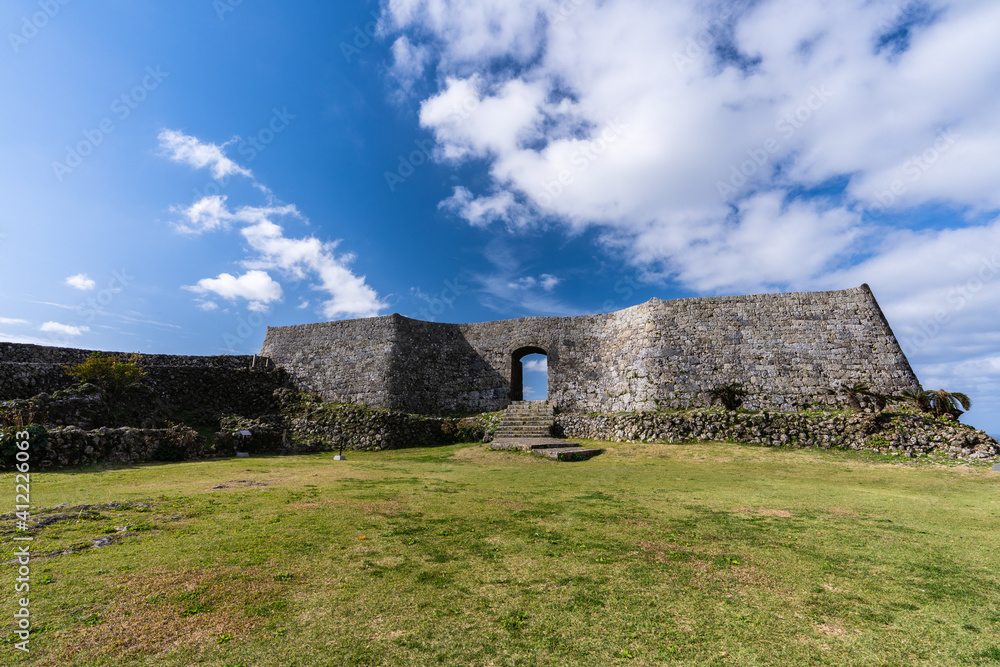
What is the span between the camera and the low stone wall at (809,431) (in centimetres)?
1139

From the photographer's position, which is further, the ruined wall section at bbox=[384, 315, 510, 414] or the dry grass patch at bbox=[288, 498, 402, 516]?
the ruined wall section at bbox=[384, 315, 510, 414]

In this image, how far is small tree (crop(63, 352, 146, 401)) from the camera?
1515 centimetres

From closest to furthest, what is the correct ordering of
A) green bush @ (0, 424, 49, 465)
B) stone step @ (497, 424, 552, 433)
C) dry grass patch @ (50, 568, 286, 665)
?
dry grass patch @ (50, 568, 286, 665), green bush @ (0, 424, 49, 465), stone step @ (497, 424, 552, 433)

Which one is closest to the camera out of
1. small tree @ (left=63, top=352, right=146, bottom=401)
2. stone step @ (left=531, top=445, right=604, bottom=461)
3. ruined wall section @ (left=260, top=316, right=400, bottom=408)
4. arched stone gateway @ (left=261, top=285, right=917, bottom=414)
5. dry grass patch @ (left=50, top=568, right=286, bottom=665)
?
dry grass patch @ (left=50, top=568, right=286, bottom=665)

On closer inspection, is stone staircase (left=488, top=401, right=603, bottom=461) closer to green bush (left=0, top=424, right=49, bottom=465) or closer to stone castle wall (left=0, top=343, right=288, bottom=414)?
green bush (left=0, top=424, right=49, bottom=465)

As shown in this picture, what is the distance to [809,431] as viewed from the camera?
13.0 meters

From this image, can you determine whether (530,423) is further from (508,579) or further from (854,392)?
(508,579)

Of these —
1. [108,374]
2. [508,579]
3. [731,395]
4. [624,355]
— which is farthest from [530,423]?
[108,374]

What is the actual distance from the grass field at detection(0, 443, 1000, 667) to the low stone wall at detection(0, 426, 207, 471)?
353cm

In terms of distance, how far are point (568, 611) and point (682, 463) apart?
366 inches

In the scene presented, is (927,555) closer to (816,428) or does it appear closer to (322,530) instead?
(322,530)

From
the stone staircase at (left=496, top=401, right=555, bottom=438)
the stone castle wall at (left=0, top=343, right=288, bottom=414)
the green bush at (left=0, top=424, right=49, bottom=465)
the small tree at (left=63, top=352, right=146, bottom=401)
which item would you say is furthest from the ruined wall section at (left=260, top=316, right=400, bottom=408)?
the green bush at (left=0, top=424, right=49, bottom=465)

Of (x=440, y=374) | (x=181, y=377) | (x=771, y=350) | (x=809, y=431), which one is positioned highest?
(x=771, y=350)

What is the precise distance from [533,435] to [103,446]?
12.1 m
